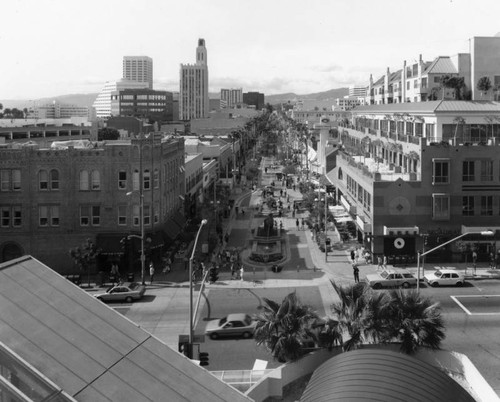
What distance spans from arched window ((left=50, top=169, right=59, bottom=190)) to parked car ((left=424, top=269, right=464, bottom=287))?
29705mm

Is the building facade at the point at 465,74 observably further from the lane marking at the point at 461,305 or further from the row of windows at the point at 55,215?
the row of windows at the point at 55,215

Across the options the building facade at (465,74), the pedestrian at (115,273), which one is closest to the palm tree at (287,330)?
the pedestrian at (115,273)

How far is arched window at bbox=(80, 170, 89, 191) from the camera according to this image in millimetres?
47438

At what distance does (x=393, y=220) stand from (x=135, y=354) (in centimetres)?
3908

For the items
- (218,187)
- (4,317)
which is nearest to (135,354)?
(4,317)

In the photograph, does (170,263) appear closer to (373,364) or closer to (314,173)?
(373,364)

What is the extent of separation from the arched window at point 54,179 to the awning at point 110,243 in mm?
5310

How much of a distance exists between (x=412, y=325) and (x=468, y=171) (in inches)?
1165

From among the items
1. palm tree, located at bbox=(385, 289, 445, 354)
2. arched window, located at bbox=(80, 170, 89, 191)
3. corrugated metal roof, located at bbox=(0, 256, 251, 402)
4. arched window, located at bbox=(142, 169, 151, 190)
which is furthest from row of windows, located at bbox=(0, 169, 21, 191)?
corrugated metal roof, located at bbox=(0, 256, 251, 402)

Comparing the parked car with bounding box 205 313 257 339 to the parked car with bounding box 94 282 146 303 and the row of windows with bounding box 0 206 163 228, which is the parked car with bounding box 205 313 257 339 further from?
the row of windows with bounding box 0 206 163 228

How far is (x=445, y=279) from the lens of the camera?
135 ft

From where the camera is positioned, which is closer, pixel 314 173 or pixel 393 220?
pixel 393 220

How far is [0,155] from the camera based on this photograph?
46.9 m

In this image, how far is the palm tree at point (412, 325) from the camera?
2219cm
